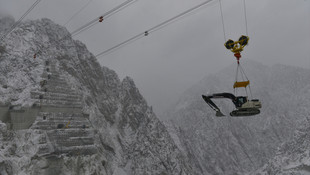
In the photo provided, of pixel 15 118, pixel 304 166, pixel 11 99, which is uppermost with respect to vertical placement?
pixel 11 99

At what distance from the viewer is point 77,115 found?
70625mm

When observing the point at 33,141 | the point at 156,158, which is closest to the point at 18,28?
the point at 33,141

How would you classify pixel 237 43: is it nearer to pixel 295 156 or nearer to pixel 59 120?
pixel 59 120

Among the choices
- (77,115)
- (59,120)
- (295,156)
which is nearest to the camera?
(59,120)

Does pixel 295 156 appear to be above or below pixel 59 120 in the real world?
below

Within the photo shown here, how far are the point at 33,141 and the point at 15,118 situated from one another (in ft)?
24.0

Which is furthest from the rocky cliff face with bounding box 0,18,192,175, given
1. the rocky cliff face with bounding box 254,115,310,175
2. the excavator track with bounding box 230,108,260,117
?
the rocky cliff face with bounding box 254,115,310,175

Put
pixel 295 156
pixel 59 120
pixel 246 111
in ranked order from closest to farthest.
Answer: pixel 246 111 → pixel 59 120 → pixel 295 156

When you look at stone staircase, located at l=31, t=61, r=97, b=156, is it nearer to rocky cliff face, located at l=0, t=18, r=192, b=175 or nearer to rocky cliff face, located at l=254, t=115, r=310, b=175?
rocky cliff face, located at l=0, t=18, r=192, b=175

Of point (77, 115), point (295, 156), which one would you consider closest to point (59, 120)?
point (77, 115)

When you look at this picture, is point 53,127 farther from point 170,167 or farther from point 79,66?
point 170,167

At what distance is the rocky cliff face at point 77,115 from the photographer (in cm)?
5356

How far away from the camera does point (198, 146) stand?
193625mm

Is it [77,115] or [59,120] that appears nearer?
[59,120]
